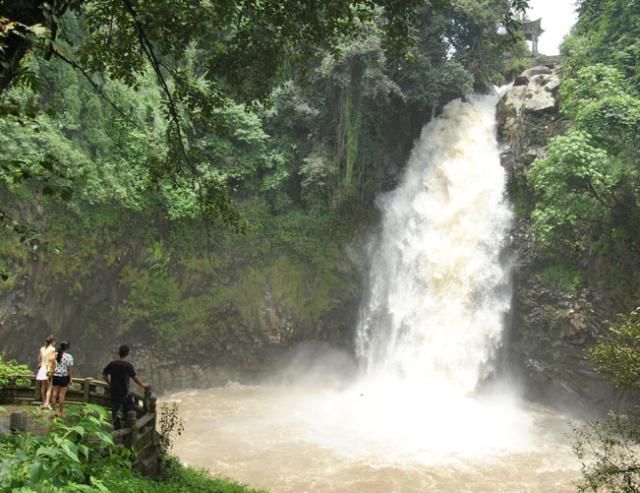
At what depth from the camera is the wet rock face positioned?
1716cm

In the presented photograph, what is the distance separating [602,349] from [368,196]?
1632 cm

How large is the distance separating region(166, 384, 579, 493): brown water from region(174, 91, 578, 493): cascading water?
53mm

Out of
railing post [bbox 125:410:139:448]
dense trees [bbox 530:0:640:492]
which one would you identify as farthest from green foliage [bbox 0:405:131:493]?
dense trees [bbox 530:0:640:492]

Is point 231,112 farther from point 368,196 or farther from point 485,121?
point 485,121

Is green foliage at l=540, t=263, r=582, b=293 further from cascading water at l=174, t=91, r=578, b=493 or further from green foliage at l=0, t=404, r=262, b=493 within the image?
green foliage at l=0, t=404, r=262, b=493

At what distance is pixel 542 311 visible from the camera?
18.5 meters

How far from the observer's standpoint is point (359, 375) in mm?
21969

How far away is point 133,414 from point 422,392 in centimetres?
1346

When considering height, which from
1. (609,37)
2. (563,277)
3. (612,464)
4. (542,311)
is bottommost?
(612,464)

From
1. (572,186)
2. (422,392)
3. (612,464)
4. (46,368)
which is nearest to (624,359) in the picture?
(612,464)

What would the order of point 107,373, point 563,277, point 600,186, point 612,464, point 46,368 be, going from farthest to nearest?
1. point 563,277
2. point 600,186
3. point 46,368
4. point 107,373
5. point 612,464

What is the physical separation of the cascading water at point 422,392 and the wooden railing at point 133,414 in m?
4.32

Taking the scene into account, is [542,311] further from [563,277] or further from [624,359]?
[624,359]

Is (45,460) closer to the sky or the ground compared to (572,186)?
closer to the ground
